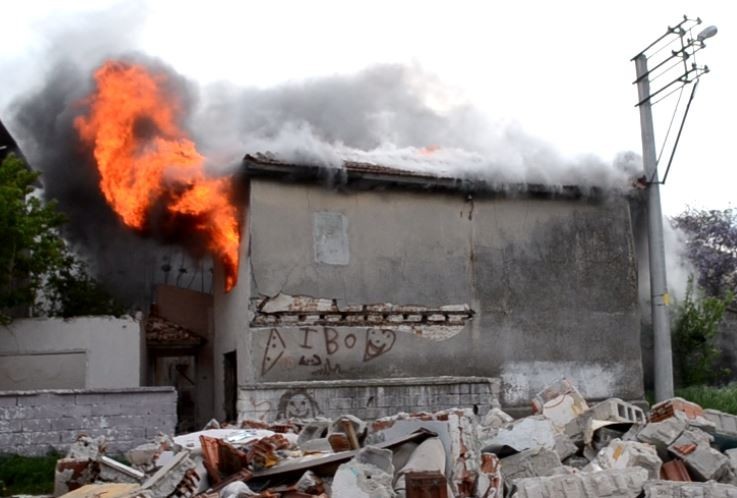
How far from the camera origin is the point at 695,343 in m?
18.4

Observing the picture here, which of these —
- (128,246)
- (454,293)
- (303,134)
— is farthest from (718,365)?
(128,246)

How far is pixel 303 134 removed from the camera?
1440cm

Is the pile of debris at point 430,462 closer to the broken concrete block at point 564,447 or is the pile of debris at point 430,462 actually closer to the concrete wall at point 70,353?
the broken concrete block at point 564,447

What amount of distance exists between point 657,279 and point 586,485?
10216 mm

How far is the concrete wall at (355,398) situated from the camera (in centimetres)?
1222

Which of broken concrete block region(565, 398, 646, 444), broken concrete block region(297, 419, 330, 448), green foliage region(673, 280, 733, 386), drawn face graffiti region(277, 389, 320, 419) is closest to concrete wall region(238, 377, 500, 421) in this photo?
drawn face graffiti region(277, 389, 320, 419)

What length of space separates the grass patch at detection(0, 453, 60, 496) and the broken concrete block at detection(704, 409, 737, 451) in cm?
769

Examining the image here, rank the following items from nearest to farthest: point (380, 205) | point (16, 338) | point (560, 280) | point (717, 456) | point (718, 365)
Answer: point (717, 456)
point (16, 338)
point (380, 205)
point (560, 280)
point (718, 365)

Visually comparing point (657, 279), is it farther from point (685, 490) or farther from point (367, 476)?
point (367, 476)

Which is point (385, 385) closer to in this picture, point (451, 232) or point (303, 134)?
point (451, 232)

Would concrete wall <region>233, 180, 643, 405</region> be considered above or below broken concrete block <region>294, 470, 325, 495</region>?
above

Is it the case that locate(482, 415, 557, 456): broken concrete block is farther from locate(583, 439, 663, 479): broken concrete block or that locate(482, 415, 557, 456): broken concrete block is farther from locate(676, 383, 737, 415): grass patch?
locate(676, 383, 737, 415): grass patch

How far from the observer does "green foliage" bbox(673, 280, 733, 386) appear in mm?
18172

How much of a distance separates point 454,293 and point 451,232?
115 centimetres
